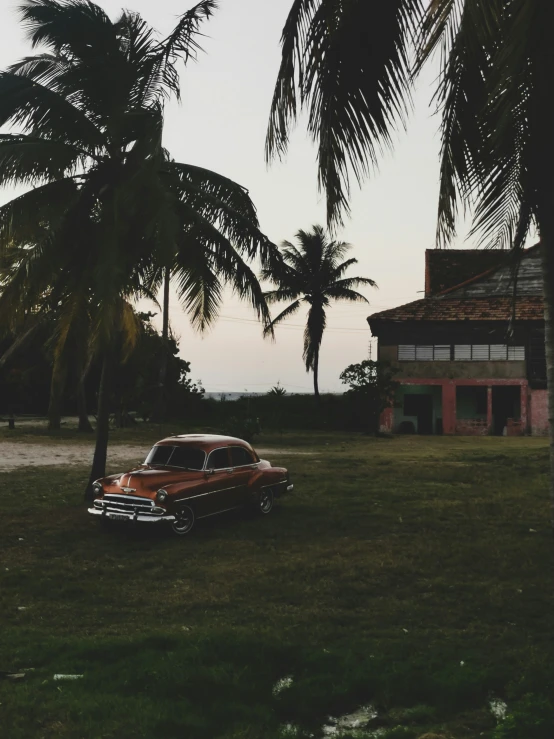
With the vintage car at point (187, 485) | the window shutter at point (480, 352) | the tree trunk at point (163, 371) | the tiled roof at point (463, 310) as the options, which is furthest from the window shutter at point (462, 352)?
the vintage car at point (187, 485)

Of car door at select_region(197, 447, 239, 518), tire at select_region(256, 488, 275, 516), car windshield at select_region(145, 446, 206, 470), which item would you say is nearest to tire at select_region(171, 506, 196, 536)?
car door at select_region(197, 447, 239, 518)

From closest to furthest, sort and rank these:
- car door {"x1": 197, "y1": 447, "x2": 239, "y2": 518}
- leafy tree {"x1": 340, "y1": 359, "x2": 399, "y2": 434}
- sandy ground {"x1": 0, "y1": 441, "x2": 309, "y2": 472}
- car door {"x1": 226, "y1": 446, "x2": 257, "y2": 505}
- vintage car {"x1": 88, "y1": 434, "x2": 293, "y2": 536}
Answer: vintage car {"x1": 88, "y1": 434, "x2": 293, "y2": 536} < car door {"x1": 197, "y1": 447, "x2": 239, "y2": 518} < car door {"x1": 226, "y1": 446, "x2": 257, "y2": 505} < sandy ground {"x1": 0, "y1": 441, "x2": 309, "y2": 472} < leafy tree {"x1": 340, "y1": 359, "x2": 399, "y2": 434}

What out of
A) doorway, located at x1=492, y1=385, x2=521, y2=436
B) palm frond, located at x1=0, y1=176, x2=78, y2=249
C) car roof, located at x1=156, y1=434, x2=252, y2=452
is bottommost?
car roof, located at x1=156, y1=434, x2=252, y2=452

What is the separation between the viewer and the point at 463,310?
39.3 meters

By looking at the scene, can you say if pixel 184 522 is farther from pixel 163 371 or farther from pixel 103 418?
pixel 163 371

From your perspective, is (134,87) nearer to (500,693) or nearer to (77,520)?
(77,520)

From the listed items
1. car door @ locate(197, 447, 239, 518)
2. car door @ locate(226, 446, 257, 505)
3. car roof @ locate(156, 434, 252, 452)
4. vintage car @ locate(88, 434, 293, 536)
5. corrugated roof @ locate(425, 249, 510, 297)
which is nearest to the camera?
vintage car @ locate(88, 434, 293, 536)

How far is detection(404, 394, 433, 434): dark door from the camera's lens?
40625mm

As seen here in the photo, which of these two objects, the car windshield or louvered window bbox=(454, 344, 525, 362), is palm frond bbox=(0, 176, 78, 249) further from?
louvered window bbox=(454, 344, 525, 362)

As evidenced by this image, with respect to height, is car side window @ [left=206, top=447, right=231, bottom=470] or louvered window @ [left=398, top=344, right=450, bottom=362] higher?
louvered window @ [left=398, top=344, right=450, bottom=362]

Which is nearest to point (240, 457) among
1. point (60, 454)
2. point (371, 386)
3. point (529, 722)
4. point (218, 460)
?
point (218, 460)

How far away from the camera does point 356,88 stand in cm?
751

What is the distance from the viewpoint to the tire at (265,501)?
13.5 metres

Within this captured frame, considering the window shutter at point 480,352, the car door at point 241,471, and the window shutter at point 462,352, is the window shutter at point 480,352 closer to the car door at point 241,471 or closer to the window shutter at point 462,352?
the window shutter at point 462,352
